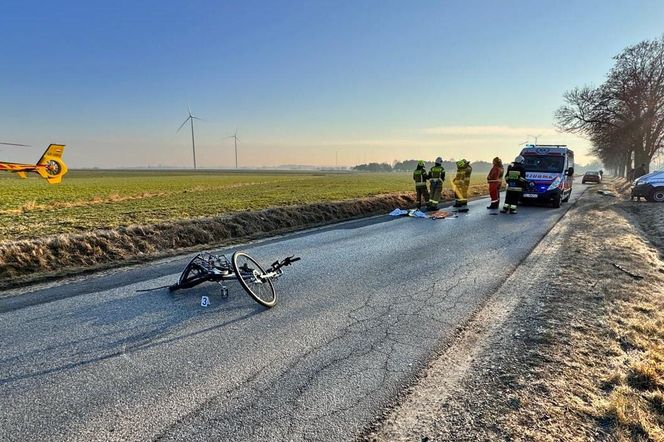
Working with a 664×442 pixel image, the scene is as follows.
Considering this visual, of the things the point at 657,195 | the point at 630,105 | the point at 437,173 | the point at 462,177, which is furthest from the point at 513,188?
the point at 630,105

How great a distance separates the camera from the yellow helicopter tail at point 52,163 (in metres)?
32.3

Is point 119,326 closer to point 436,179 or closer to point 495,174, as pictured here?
point 436,179

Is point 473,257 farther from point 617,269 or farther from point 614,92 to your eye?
point 614,92

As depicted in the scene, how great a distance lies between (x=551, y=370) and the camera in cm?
332

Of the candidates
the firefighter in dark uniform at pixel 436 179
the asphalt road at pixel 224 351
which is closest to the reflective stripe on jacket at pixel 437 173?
the firefighter in dark uniform at pixel 436 179

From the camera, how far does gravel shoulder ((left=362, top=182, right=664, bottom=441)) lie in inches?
102

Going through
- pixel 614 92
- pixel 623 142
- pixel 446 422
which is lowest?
pixel 446 422

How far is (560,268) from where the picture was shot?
6.63 m

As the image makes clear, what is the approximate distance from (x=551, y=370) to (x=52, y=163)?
4032 centimetres

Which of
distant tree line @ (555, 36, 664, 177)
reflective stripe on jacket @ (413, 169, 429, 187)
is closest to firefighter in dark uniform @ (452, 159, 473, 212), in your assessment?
reflective stripe on jacket @ (413, 169, 429, 187)

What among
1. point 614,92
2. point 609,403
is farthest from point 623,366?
point 614,92

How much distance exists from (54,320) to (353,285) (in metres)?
3.79

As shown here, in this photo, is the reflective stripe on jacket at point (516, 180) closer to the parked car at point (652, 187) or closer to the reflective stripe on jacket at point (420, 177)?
the reflective stripe on jacket at point (420, 177)

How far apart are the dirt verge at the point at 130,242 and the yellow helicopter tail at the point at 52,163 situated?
3001 centimetres
